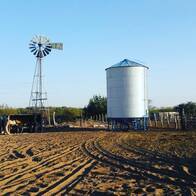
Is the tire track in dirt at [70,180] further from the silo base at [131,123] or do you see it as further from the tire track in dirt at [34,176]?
the silo base at [131,123]

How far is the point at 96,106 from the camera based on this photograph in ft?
235

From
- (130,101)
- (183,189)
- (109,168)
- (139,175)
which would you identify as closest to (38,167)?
(109,168)

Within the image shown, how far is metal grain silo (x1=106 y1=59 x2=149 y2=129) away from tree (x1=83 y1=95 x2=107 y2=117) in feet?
99.1

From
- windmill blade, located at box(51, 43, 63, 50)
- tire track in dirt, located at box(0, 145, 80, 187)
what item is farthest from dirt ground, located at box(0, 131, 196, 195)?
windmill blade, located at box(51, 43, 63, 50)

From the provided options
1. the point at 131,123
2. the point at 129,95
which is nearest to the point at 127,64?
the point at 129,95

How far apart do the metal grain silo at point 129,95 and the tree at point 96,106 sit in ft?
99.1

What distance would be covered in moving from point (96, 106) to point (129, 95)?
3194 centimetres

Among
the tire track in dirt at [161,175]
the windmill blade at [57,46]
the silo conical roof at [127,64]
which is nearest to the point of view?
the tire track in dirt at [161,175]

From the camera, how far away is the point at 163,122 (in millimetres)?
46531

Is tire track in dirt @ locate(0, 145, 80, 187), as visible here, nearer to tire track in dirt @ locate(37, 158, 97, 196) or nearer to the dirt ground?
the dirt ground

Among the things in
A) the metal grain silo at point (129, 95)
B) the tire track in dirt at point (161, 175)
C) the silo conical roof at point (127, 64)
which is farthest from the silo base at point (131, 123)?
the tire track in dirt at point (161, 175)

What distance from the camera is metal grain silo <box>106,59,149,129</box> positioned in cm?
3984

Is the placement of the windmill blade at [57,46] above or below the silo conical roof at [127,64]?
above

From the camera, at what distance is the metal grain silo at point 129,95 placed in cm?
3984
